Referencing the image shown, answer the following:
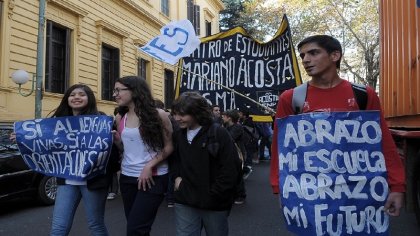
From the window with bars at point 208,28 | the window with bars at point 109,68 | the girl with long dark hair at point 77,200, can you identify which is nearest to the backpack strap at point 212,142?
the girl with long dark hair at point 77,200

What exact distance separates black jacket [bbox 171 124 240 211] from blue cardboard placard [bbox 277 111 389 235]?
33.6 inches

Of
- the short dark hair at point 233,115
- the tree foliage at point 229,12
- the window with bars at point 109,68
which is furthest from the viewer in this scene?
the tree foliage at point 229,12

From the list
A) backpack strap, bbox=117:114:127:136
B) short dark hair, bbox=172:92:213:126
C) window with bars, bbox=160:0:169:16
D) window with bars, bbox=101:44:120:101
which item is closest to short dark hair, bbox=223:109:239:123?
backpack strap, bbox=117:114:127:136

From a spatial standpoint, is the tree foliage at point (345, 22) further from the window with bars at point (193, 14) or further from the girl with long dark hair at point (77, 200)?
the girl with long dark hair at point (77, 200)

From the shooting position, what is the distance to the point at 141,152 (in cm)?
350

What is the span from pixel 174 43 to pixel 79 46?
33.2ft

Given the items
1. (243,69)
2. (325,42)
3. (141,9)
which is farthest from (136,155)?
(141,9)

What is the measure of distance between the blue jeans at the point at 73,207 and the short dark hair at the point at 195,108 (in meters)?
1.01

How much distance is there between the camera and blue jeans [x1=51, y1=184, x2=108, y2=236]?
3.50m

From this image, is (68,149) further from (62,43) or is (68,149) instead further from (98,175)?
(62,43)

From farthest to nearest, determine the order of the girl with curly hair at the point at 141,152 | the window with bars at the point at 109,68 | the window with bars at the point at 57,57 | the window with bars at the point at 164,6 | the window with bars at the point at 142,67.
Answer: the window with bars at the point at 164,6
the window with bars at the point at 142,67
the window with bars at the point at 109,68
the window with bars at the point at 57,57
the girl with curly hair at the point at 141,152

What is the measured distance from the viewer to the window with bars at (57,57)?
15.0 m

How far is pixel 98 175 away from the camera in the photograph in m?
3.63

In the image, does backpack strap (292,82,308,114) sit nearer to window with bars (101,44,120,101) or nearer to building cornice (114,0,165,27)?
window with bars (101,44,120,101)
